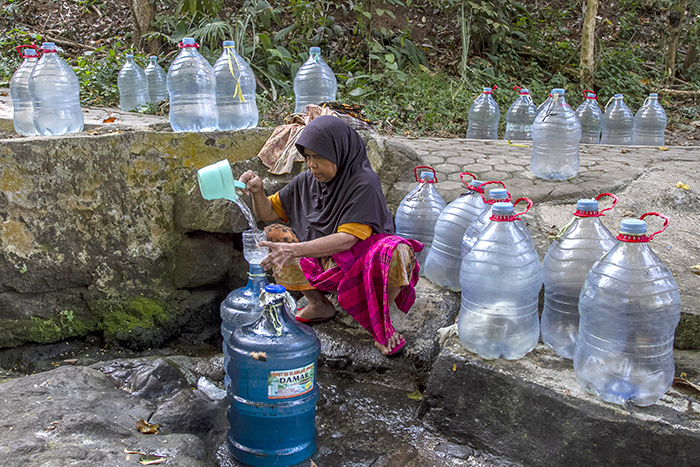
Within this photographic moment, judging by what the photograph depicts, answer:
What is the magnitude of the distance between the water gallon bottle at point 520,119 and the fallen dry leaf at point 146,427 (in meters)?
5.69

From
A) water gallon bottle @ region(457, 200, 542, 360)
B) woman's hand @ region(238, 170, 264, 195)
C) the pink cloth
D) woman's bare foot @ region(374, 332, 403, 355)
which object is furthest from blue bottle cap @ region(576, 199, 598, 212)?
woman's hand @ region(238, 170, 264, 195)

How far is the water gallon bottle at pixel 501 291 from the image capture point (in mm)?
2244

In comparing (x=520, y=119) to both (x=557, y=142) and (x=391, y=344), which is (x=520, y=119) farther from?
(x=391, y=344)

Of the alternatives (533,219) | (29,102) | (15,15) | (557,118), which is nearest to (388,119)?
(557,118)

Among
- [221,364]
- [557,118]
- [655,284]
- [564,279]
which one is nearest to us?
[655,284]

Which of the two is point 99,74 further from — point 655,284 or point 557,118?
point 655,284

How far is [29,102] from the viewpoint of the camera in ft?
12.7

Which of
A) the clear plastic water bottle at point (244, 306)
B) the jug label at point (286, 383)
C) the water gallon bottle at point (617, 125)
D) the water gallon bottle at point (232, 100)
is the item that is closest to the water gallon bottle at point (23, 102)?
the water gallon bottle at point (232, 100)

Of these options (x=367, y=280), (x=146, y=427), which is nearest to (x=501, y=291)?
(x=367, y=280)

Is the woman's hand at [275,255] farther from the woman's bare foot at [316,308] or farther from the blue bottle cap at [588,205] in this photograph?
the blue bottle cap at [588,205]

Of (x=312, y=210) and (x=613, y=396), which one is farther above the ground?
(x=312, y=210)

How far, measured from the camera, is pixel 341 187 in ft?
9.05

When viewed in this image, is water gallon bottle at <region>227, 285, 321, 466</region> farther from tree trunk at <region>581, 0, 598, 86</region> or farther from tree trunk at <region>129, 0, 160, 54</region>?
tree trunk at <region>581, 0, 598, 86</region>

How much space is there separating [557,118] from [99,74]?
588cm
